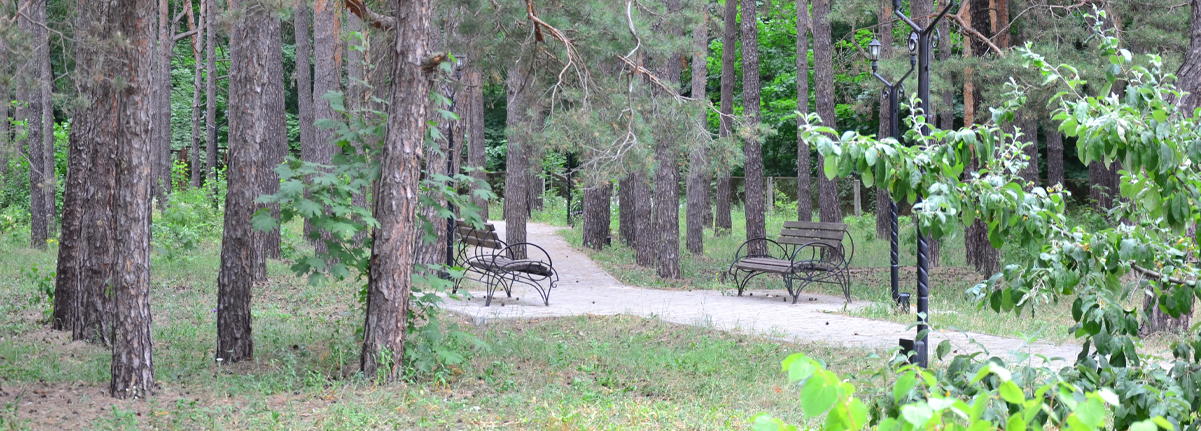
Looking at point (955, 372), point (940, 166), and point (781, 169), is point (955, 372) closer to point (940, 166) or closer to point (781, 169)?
point (940, 166)

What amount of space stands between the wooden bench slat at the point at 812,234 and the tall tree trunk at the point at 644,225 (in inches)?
95.9

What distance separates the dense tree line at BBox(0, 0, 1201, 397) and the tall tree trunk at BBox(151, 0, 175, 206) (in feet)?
0.29

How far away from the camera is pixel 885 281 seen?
13930 mm

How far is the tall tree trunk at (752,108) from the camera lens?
16469mm

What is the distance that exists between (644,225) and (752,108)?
3056 mm

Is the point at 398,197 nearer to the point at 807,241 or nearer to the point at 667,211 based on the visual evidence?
the point at 667,211

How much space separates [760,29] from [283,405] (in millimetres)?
26652

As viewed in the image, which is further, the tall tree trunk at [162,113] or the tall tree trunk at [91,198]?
the tall tree trunk at [162,113]

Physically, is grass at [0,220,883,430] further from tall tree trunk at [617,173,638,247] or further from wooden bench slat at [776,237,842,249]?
tall tree trunk at [617,173,638,247]

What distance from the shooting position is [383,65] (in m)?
8.42

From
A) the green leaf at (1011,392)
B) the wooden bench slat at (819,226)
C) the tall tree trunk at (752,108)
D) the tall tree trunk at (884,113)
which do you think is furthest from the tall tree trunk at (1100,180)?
the green leaf at (1011,392)

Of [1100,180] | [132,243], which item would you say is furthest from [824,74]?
[132,243]

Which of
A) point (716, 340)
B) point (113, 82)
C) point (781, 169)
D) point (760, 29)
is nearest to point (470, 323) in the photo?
point (716, 340)

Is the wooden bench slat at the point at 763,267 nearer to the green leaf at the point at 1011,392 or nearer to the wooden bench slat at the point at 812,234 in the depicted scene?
the wooden bench slat at the point at 812,234
